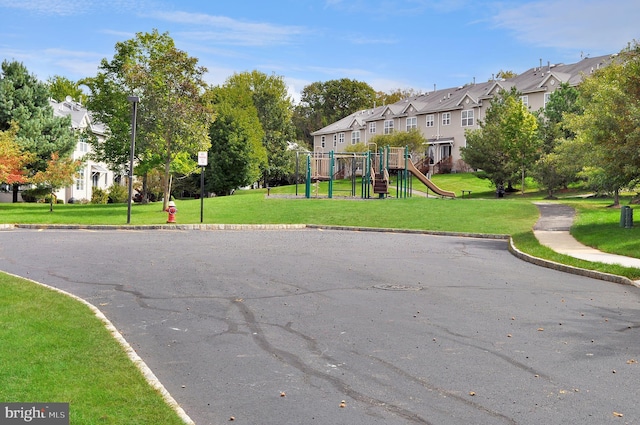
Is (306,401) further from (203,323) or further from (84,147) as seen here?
(84,147)

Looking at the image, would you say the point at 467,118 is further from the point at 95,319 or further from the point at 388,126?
the point at 95,319

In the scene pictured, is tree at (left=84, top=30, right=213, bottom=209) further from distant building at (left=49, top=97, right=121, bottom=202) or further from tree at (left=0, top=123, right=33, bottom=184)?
distant building at (left=49, top=97, right=121, bottom=202)

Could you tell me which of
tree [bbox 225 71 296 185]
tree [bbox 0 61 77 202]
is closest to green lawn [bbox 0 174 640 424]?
tree [bbox 0 61 77 202]

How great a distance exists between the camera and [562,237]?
21453mm

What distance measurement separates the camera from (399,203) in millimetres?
34062

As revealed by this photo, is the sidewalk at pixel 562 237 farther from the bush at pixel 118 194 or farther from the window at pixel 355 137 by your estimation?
the window at pixel 355 137

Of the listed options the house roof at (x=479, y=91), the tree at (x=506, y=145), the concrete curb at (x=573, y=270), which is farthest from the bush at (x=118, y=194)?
the concrete curb at (x=573, y=270)

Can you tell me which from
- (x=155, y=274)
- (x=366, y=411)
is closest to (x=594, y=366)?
(x=366, y=411)

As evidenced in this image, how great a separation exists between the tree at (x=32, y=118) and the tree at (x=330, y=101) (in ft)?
212

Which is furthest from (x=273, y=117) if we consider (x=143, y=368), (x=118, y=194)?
(x=143, y=368)

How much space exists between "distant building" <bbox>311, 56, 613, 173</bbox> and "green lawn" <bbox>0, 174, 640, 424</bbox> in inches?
1291

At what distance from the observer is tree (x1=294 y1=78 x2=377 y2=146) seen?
349 feet

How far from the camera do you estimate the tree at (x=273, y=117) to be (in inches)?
3004

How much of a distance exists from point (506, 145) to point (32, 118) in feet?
113
